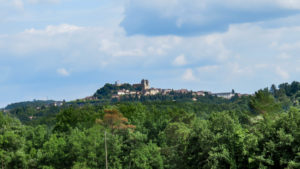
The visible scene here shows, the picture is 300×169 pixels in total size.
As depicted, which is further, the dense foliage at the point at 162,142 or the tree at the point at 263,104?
the tree at the point at 263,104

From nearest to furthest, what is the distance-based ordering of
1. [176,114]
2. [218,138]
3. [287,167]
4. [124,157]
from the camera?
[287,167], [218,138], [124,157], [176,114]

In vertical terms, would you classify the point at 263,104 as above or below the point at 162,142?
above

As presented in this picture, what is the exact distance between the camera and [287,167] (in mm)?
30109

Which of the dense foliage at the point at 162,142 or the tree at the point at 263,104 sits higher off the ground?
the tree at the point at 263,104

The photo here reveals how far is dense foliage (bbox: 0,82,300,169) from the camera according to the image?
3244cm

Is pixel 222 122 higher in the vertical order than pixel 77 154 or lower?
higher

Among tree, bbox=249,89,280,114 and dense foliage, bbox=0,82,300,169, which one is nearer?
dense foliage, bbox=0,82,300,169

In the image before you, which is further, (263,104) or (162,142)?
(263,104)

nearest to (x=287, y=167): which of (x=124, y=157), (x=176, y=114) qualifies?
(x=124, y=157)

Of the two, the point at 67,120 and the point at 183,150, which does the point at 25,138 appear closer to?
the point at 67,120

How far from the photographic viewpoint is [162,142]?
66625 millimetres

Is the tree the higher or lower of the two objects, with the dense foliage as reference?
higher

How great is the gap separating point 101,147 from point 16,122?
28.1 meters

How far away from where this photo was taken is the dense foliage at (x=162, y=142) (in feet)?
106
